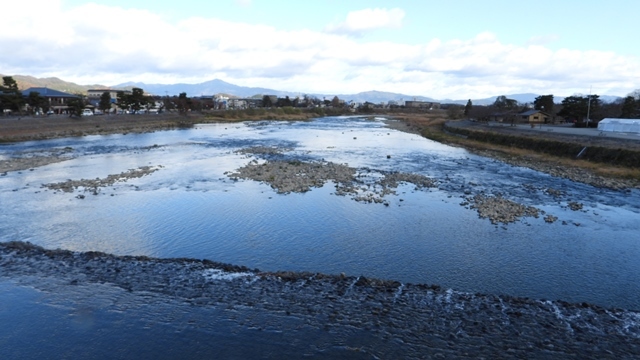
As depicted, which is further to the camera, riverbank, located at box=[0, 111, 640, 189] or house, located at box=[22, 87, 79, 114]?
house, located at box=[22, 87, 79, 114]

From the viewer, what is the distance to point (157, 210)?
1328 centimetres

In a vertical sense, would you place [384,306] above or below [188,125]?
below

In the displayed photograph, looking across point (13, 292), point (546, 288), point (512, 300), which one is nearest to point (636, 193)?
point (546, 288)

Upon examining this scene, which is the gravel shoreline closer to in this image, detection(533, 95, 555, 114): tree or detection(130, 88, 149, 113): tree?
detection(130, 88, 149, 113): tree

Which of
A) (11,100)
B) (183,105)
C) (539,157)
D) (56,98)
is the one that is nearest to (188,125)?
(183,105)

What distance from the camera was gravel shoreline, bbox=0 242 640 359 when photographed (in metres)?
6.20

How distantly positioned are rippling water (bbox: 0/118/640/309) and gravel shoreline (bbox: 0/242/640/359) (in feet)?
2.06

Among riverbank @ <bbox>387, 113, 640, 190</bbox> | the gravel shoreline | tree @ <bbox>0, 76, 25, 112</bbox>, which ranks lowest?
the gravel shoreline

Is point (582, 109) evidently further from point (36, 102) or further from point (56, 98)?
point (56, 98)

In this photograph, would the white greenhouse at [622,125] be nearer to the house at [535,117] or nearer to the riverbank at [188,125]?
the riverbank at [188,125]

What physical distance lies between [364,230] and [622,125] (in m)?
30.3

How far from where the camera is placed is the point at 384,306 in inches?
286

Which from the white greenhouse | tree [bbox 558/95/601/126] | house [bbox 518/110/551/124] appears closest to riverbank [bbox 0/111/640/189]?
the white greenhouse

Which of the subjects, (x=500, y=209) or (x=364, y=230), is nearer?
(x=364, y=230)
